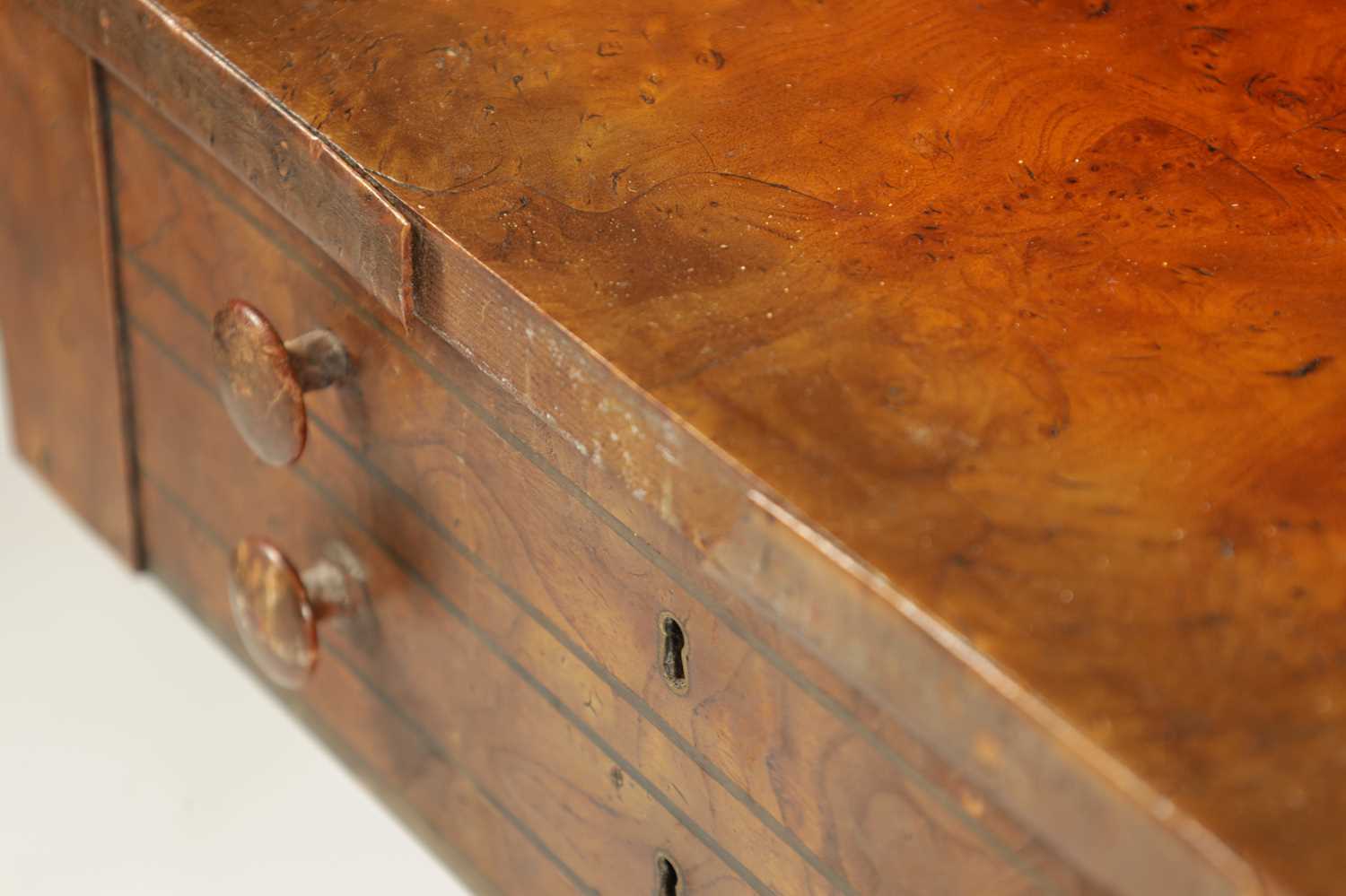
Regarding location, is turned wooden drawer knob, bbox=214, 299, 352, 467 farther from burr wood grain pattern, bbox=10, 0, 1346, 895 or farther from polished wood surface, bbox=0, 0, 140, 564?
polished wood surface, bbox=0, 0, 140, 564

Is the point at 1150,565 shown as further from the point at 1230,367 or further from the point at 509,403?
the point at 509,403

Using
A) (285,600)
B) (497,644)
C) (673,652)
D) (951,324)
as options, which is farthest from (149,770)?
(951,324)

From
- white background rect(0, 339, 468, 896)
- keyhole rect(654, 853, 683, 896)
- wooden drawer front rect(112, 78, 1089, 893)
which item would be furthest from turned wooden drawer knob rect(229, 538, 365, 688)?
keyhole rect(654, 853, 683, 896)

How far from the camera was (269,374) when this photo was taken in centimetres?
96

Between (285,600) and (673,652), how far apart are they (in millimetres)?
292

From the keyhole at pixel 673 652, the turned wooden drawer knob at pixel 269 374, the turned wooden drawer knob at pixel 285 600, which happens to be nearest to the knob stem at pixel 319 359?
the turned wooden drawer knob at pixel 269 374

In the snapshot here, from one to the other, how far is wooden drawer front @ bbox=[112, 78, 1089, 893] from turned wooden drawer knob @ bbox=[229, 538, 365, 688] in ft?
0.08

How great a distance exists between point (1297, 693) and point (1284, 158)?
366mm

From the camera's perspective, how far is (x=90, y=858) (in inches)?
45.8

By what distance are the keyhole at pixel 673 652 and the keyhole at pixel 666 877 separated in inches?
4.5

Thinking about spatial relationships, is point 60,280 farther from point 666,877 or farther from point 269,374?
point 666,877

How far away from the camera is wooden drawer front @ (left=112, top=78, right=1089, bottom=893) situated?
789 millimetres

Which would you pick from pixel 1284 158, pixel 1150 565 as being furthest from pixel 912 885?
pixel 1284 158

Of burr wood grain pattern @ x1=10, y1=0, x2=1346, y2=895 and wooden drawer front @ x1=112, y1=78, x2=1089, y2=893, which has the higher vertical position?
burr wood grain pattern @ x1=10, y1=0, x2=1346, y2=895
